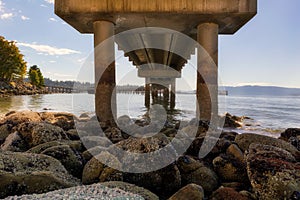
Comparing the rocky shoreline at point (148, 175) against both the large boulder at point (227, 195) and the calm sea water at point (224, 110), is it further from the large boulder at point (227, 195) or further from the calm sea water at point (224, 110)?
the calm sea water at point (224, 110)

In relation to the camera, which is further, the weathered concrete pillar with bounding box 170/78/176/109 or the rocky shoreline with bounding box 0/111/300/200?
the weathered concrete pillar with bounding box 170/78/176/109

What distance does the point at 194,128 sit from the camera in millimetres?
6699

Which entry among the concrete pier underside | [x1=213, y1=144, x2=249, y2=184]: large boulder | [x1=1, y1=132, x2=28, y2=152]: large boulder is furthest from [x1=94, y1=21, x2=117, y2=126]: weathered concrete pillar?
[x1=213, y1=144, x2=249, y2=184]: large boulder

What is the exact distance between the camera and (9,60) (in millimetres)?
62406

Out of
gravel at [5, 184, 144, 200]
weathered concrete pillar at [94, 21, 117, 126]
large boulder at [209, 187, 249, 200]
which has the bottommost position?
large boulder at [209, 187, 249, 200]

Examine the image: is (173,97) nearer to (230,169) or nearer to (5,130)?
(5,130)

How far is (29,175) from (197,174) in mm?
2322

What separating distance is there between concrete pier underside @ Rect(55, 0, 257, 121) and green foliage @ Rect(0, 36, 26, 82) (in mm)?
61231

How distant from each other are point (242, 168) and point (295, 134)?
13.7 ft

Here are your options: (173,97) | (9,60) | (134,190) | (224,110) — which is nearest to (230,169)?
(134,190)

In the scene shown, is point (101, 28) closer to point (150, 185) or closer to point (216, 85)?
point (216, 85)

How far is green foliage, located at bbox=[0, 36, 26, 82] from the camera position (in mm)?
61562

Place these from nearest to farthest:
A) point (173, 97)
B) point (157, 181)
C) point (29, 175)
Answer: point (29, 175) < point (157, 181) < point (173, 97)

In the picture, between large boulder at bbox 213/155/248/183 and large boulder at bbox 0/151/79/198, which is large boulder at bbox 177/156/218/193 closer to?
large boulder at bbox 213/155/248/183
